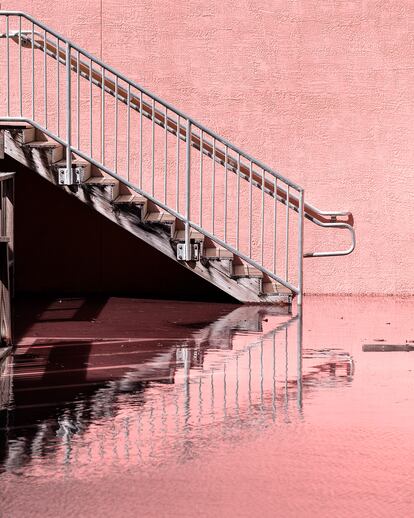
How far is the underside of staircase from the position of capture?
12641 mm

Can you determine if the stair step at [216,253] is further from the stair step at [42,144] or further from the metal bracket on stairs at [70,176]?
the stair step at [42,144]

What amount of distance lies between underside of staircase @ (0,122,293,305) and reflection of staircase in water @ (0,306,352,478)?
129 inches

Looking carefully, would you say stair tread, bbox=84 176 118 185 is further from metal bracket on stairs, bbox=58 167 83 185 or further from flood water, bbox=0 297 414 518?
flood water, bbox=0 297 414 518

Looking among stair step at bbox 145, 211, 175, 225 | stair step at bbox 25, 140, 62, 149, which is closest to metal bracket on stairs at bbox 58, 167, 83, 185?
stair step at bbox 25, 140, 62, 149

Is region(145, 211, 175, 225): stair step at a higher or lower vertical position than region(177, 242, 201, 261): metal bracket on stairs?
higher

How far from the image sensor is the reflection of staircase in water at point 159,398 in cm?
548

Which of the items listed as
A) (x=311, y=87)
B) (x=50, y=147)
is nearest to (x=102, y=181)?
(x=50, y=147)

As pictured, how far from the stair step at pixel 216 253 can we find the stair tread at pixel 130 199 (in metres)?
0.91

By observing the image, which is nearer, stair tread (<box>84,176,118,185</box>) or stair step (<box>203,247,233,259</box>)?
stair tread (<box>84,176,118,185</box>)

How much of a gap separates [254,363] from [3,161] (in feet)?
22.4

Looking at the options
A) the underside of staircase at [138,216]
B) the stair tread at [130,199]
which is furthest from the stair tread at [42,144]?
the stair tread at [130,199]

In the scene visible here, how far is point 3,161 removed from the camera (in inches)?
563

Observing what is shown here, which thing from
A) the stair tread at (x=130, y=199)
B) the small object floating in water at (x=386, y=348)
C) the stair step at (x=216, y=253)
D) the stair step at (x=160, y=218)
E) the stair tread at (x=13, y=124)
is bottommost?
the small object floating in water at (x=386, y=348)

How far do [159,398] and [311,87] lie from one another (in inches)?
330
